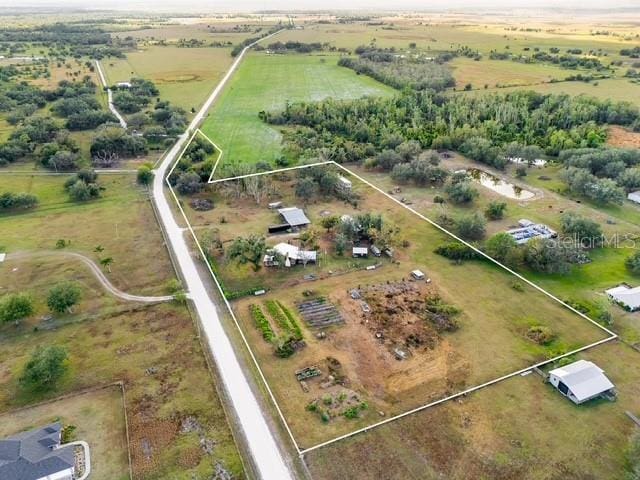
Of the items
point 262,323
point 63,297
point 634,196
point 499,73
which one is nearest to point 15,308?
point 63,297

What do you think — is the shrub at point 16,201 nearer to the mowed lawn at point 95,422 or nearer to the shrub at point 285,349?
the mowed lawn at point 95,422

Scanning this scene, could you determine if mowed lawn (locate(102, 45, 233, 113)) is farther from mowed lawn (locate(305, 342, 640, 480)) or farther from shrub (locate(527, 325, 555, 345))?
mowed lawn (locate(305, 342, 640, 480))

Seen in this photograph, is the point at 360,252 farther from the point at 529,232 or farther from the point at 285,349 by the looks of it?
the point at 529,232

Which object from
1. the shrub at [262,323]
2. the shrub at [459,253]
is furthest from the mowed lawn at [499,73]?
the shrub at [262,323]

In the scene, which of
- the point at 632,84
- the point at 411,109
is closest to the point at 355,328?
the point at 411,109

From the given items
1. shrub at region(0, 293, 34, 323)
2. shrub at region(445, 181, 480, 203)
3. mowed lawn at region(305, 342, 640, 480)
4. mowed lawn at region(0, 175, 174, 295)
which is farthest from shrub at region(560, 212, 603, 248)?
shrub at region(0, 293, 34, 323)

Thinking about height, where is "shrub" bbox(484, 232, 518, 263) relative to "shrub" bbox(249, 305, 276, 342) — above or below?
above
